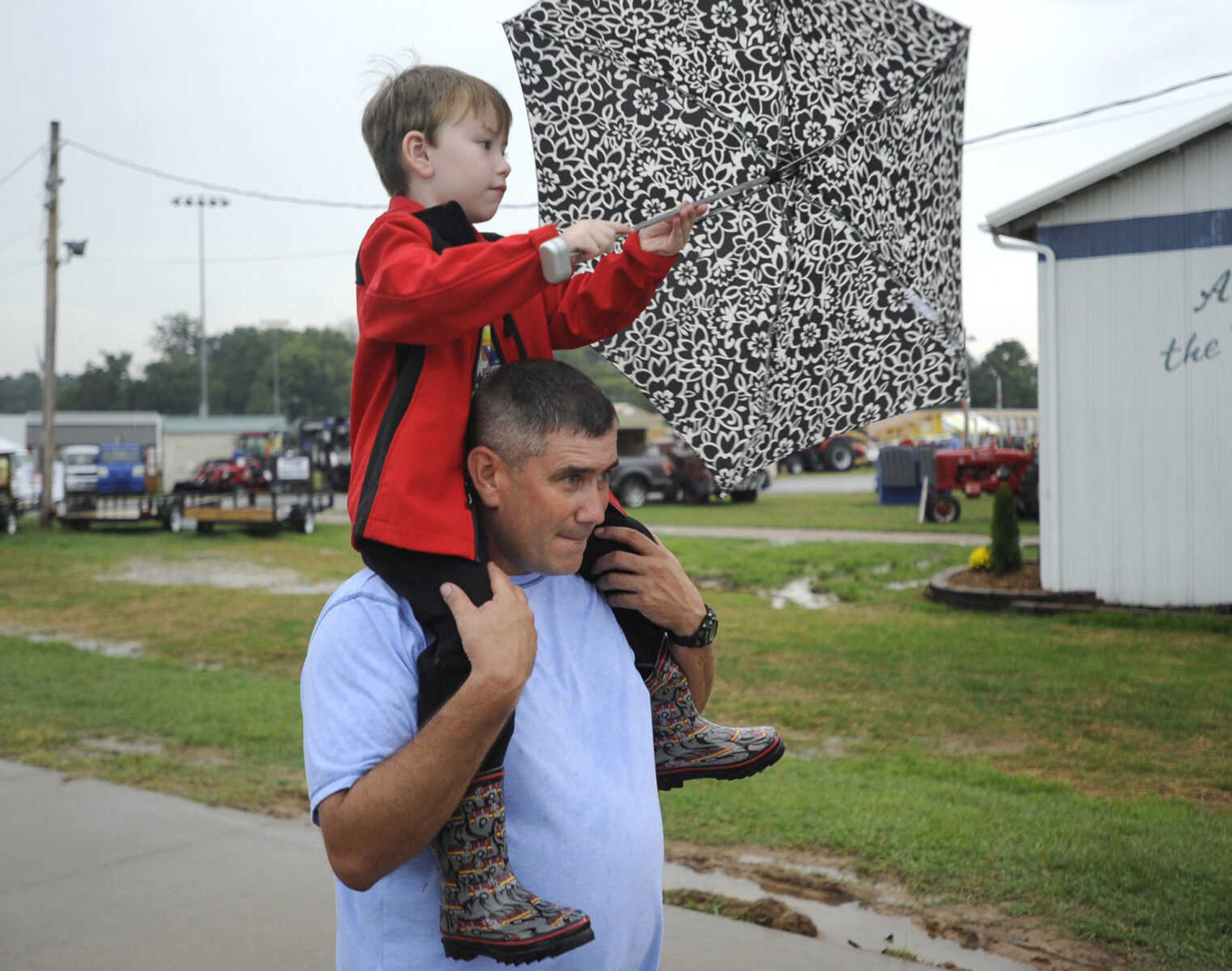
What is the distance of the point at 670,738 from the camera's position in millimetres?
2328

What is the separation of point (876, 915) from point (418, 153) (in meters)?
3.35

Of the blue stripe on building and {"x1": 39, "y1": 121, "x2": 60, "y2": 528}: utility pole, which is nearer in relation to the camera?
the blue stripe on building

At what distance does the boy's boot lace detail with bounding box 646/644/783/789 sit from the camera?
2311mm

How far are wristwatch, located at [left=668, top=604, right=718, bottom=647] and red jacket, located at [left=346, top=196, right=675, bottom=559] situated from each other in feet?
1.78

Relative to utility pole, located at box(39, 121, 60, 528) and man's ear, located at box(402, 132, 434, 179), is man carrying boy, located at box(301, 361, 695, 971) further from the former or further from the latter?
utility pole, located at box(39, 121, 60, 528)

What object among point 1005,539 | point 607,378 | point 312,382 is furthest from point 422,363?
point 312,382

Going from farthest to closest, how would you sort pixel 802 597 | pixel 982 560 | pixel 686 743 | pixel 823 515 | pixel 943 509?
pixel 823 515, pixel 943 509, pixel 802 597, pixel 982 560, pixel 686 743

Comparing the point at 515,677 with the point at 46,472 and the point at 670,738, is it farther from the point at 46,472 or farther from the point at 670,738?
the point at 46,472

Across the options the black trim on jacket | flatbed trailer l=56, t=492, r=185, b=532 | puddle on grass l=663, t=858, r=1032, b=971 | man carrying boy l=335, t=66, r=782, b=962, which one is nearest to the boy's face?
man carrying boy l=335, t=66, r=782, b=962

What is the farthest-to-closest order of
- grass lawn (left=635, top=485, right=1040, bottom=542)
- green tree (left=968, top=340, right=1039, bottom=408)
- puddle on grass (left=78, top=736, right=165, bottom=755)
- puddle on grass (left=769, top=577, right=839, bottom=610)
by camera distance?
green tree (left=968, top=340, right=1039, bottom=408) < grass lawn (left=635, top=485, right=1040, bottom=542) < puddle on grass (left=769, top=577, right=839, bottom=610) < puddle on grass (left=78, top=736, right=165, bottom=755)

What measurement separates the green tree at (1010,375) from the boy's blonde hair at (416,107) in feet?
242

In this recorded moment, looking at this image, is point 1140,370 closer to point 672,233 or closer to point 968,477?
point 672,233

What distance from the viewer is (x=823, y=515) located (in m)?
25.4

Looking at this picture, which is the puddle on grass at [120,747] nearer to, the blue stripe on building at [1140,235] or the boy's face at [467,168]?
the boy's face at [467,168]
